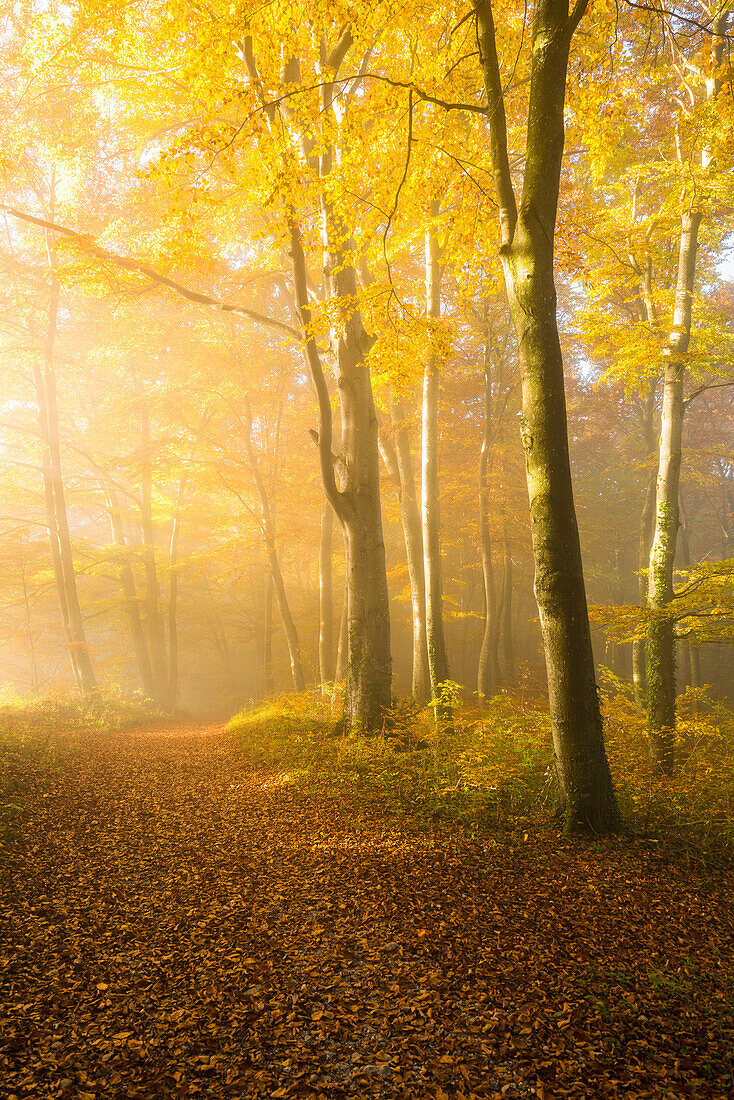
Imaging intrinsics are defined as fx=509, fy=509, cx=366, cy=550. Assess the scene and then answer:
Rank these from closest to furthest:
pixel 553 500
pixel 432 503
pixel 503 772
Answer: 1. pixel 553 500
2. pixel 503 772
3. pixel 432 503

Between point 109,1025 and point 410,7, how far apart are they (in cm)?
881

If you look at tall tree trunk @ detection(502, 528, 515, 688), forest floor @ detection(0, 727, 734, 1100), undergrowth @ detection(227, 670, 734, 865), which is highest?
tall tree trunk @ detection(502, 528, 515, 688)

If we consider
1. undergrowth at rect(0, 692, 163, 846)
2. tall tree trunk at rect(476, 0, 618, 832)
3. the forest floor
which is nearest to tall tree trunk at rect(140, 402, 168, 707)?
undergrowth at rect(0, 692, 163, 846)

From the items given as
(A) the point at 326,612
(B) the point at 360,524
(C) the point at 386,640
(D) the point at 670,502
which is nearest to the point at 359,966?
(C) the point at 386,640

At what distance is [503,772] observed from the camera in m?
5.20

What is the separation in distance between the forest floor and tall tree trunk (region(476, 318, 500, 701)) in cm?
920

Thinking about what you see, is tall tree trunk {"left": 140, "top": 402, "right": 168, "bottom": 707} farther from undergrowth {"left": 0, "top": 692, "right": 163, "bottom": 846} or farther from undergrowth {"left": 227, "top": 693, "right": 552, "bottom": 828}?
undergrowth {"left": 227, "top": 693, "right": 552, "bottom": 828}

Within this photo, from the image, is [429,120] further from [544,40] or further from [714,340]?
[714,340]

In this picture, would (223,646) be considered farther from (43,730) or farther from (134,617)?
(43,730)

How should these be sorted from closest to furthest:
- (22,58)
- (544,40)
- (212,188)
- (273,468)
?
1. (544,40)
2. (22,58)
3. (212,188)
4. (273,468)

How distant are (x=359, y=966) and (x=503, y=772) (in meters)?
2.71

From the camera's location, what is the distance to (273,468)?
1599 cm

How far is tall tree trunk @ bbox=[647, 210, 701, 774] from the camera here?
6500mm

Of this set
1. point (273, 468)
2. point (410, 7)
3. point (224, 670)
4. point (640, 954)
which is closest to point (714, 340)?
point (410, 7)
